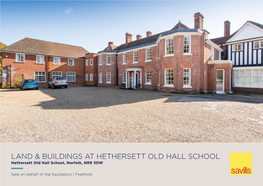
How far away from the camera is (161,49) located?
56.9 ft

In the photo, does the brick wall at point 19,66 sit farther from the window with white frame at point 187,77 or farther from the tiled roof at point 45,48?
the window with white frame at point 187,77

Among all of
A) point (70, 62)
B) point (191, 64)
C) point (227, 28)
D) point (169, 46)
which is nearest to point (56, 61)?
point (70, 62)

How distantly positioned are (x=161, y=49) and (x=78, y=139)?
51.1ft

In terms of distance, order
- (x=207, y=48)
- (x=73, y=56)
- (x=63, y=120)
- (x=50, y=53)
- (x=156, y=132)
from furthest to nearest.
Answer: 1. (x=73, y=56)
2. (x=50, y=53)
3. (x=207, y=48)
4. (x=63, y=120)
5. (x=156, y=132)

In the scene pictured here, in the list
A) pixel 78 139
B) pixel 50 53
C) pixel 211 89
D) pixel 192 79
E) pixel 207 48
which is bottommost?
pixel 78 139

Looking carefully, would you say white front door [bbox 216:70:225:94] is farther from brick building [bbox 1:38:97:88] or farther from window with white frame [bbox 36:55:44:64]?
window with white frame [bbox 36:55:44:64]

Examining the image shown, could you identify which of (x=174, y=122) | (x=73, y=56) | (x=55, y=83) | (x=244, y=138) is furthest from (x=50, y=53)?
(x=244, y=138)

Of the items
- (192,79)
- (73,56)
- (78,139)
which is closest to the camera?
(78,139)

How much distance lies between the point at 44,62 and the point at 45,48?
319 centimetres

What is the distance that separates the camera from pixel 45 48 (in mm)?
28844

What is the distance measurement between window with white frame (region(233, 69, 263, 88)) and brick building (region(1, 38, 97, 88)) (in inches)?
964

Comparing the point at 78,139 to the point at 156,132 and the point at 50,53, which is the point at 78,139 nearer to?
the point at 156,132

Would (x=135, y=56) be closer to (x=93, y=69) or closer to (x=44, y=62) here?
(x=93, y=69)

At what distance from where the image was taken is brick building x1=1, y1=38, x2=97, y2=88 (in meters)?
24.3
